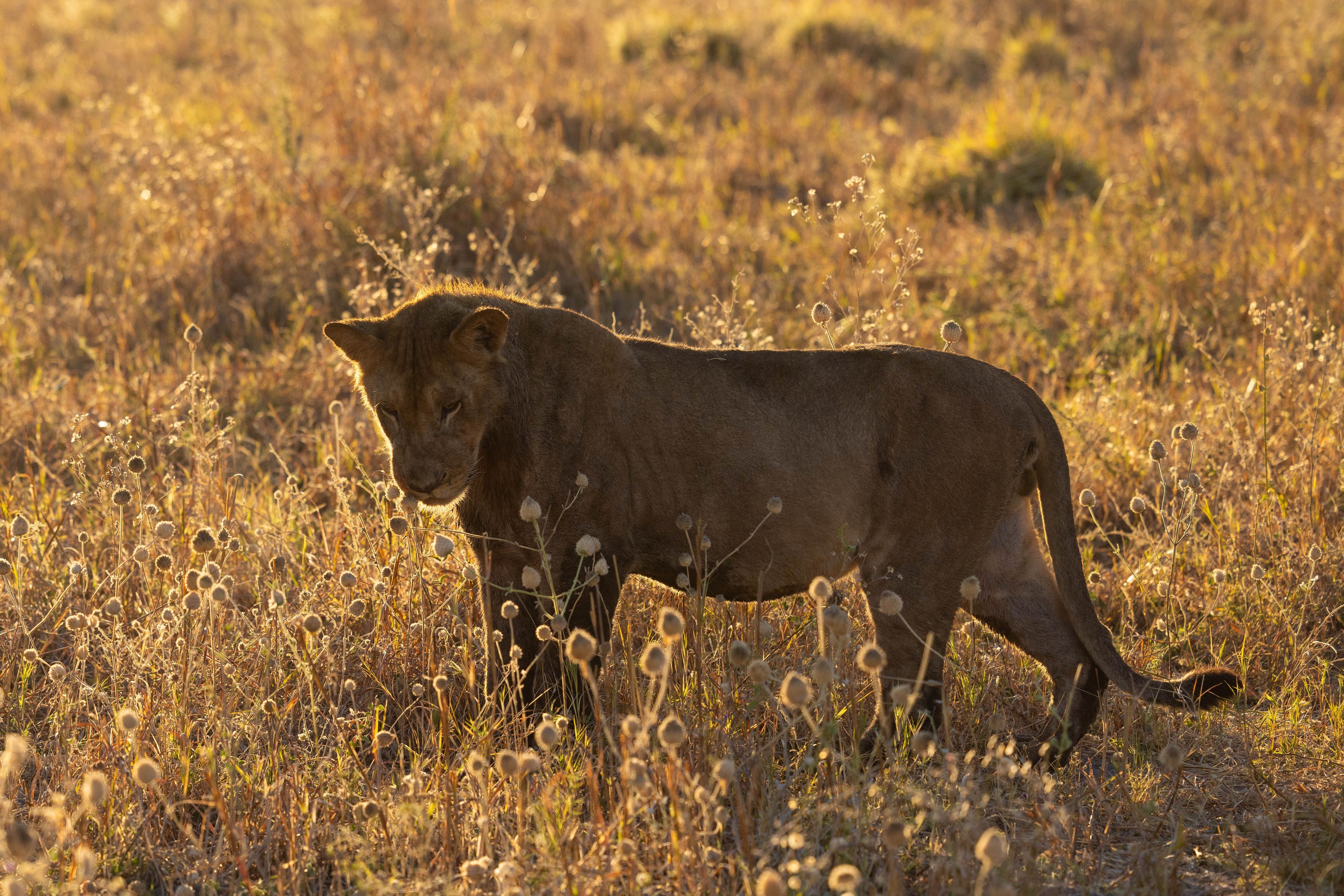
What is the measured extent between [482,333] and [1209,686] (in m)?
2.37

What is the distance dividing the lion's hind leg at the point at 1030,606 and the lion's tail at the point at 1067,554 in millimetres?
200

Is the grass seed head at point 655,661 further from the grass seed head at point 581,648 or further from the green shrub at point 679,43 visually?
the green shrub at point 679,43

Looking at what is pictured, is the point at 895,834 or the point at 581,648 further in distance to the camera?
the point at 581,648

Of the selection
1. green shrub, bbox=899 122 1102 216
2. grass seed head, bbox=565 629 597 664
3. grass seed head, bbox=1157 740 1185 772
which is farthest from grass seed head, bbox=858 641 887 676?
green shrub, bbox=899 122 1102 216

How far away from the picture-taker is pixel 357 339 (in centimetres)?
365

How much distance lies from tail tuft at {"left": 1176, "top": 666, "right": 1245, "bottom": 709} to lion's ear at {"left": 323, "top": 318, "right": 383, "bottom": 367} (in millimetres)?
2567

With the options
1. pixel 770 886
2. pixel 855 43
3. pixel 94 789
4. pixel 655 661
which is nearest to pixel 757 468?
pixel 655 661

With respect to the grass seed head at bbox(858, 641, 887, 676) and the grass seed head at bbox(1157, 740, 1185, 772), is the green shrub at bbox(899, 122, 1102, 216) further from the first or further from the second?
the grass seed head at bbox(858, 641, 887, 676)

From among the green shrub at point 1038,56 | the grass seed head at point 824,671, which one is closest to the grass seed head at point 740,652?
the grass seed head at point 824,671

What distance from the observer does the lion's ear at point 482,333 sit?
3475 millimetres

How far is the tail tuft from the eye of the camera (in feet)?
12.2

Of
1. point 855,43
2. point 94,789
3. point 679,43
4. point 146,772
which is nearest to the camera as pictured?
point 94,789

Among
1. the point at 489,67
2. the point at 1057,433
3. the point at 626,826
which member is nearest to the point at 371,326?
the point at 626,826

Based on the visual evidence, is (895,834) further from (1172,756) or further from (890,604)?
(1172,756)
